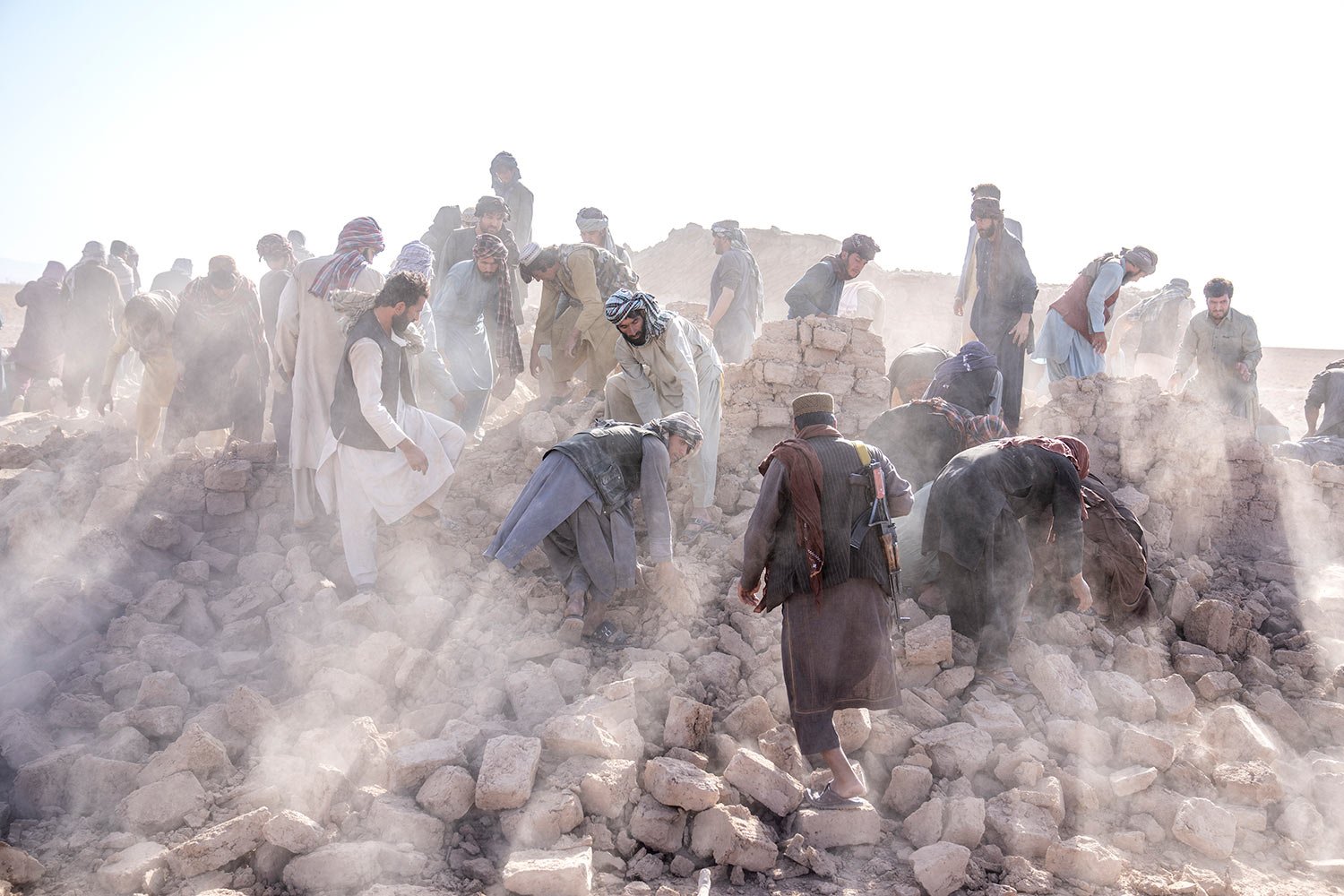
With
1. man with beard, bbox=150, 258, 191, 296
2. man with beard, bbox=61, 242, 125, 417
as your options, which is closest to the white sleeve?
man with beard, bbox=61, 242, 125, 417

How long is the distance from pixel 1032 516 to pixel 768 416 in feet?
7.81

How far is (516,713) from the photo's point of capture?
3.93 metres

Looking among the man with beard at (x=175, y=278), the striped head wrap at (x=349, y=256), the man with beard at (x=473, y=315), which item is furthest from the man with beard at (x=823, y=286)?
the man with beard at (x=175, y=278)

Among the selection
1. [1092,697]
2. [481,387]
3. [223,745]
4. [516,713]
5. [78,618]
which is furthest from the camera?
[481,387]

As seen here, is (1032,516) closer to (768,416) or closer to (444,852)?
(768,416)

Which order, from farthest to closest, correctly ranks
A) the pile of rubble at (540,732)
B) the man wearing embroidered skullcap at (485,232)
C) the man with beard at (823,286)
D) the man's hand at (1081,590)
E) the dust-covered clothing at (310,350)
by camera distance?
1. the man with beard at (823,286)
2. the man wearing embroidered skullcap at (485,232)
3. the dust-covered clothing at (310,350)
4. the man's hand at (1081,590)
5. the pile of rubble at (540,732)

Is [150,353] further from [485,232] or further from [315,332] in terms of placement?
[485,232]

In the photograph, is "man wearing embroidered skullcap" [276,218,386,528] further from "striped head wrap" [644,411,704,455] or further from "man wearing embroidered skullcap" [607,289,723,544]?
"striped head wrap" [644,411,704,455]

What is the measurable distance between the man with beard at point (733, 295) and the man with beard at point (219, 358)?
3735mm

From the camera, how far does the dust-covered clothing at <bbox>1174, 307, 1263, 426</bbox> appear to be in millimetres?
7320

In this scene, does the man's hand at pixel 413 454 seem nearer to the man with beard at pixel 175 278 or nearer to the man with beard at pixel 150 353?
the man with beard at pixel 150 353

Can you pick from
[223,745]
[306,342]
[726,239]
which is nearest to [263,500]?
[306,342]

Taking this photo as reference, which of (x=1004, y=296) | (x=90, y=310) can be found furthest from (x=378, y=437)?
(x=90, y=310)

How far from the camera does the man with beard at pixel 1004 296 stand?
654 cm
